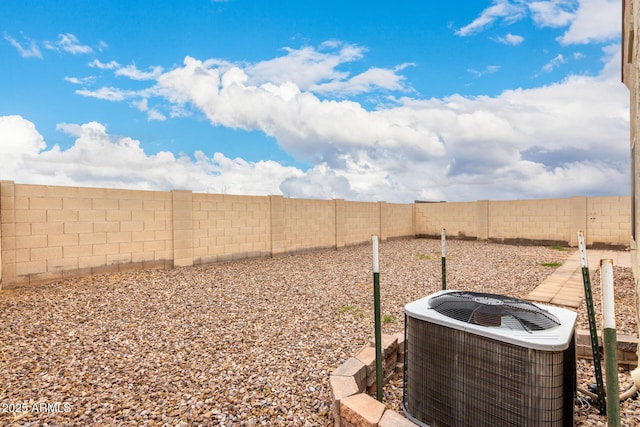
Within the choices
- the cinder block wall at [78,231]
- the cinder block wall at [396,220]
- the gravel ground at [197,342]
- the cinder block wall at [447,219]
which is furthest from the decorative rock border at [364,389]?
the cinder block wall at [447,219]

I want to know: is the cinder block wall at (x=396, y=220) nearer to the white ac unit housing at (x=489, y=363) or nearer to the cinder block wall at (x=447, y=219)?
the cinder block wall at (x=447, y=219)

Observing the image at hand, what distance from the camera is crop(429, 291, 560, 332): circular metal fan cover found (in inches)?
74.5

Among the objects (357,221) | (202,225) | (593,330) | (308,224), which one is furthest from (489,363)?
(357,221)

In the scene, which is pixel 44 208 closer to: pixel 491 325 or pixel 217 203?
pixel 217 203

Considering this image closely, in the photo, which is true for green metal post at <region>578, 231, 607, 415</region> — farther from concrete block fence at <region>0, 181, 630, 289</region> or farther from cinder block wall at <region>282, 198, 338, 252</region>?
cinder block wall at <region>282, 198, 338, 252</region>

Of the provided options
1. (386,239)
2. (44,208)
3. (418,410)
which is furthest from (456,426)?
(386,239)

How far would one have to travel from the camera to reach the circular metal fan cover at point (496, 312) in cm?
189

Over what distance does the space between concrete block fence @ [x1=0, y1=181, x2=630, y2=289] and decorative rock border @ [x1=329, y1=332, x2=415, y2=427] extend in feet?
21.3

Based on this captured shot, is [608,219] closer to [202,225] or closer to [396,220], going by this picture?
[396,220]

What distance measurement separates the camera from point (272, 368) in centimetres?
309

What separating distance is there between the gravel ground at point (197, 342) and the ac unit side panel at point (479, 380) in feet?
2.28

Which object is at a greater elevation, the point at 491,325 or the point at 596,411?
the point at 491,325

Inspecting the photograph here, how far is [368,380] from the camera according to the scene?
2787 mm

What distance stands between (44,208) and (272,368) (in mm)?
5994
